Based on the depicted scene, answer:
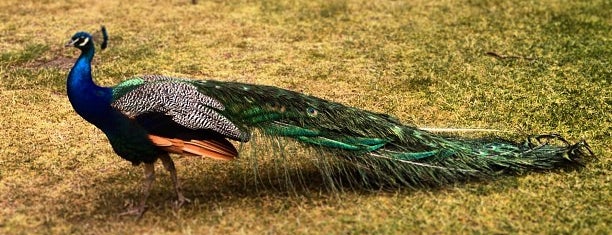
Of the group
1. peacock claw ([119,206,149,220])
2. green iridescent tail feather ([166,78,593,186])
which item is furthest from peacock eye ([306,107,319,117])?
peacock claw ([119,206,149,220])

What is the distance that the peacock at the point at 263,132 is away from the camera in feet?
11.1

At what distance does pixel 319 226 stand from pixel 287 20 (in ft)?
12.8

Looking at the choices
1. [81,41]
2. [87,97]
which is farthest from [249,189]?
[81,41]

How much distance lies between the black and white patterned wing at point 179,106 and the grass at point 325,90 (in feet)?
1.28

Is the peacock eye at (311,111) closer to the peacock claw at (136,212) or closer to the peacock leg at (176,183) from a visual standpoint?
the peacock leg at (176,183)

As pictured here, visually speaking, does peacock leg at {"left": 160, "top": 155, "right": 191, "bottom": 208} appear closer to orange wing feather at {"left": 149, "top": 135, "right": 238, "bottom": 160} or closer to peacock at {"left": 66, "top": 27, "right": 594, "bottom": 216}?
peacock at {"left": 66, "top": 27, "right": 594, "bottom": 216}

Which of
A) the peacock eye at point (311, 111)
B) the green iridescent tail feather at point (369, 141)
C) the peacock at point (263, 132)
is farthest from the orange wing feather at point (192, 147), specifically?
the peacock eye at point (311, 111)

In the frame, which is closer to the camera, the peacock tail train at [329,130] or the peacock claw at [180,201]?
the peacock tail train at [329,130]

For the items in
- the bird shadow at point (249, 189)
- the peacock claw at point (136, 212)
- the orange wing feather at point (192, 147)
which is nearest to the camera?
the orange wing feather at point (192, 147)

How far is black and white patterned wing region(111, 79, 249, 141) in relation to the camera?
3391 mm

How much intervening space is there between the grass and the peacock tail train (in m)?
0.09

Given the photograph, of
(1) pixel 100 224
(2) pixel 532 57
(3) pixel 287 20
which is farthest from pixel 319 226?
(3) pixel 287 20

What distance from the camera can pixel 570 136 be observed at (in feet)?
14.4

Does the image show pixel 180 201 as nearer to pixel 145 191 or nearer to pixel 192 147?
pixel 145 191
